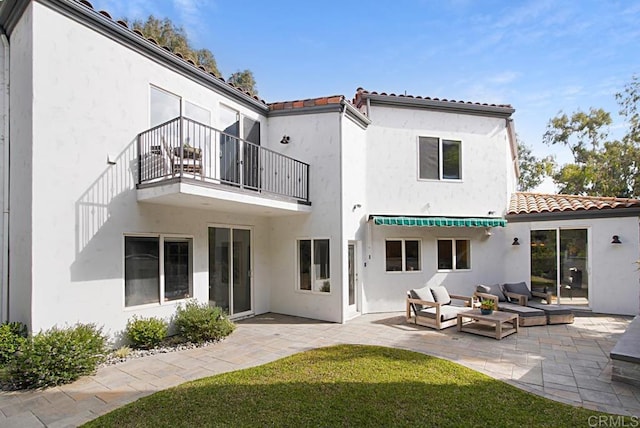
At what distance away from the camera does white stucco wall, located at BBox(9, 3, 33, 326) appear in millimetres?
8758

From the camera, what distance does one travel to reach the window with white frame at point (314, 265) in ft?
48.2

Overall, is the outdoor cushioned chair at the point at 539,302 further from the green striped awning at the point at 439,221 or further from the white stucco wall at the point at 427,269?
the green striped awning at the point at 439,221

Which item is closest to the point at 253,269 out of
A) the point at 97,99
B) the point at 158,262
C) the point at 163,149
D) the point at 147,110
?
the point at 158,262

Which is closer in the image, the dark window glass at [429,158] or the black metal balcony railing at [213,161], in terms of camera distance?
the black metal balcony railing at [213,161]

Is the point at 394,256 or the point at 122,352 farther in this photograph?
the point at 394,256

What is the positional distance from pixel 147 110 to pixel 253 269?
25.3ft

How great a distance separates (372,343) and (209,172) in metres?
8.43

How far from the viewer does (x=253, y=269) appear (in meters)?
15.4

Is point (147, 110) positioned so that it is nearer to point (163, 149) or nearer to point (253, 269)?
point (163, 149)

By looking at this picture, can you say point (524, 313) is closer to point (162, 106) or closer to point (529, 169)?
point (162, 106)

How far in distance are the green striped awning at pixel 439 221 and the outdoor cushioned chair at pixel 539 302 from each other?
3.06 metres

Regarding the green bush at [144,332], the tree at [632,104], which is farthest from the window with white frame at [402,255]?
the tree at [632,104]

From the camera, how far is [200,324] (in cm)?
1109

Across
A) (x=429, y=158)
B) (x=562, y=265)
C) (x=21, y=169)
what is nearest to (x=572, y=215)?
(x=562, y=265)
